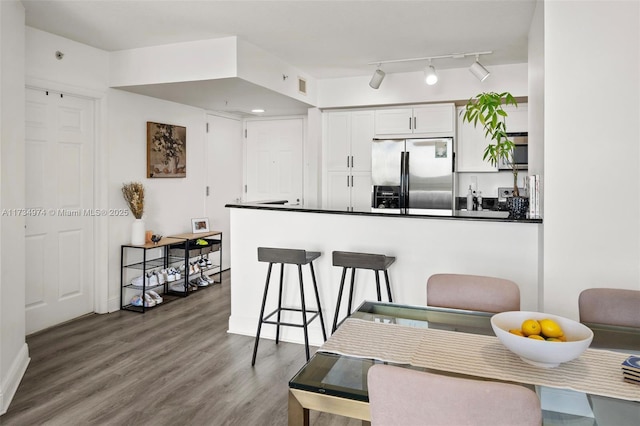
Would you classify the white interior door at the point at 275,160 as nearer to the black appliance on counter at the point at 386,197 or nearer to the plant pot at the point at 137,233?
the black appliance on counter at the point at 386,197

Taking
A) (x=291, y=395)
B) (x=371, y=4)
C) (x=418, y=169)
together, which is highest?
(x=371, y=4)

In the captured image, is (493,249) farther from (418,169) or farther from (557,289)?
(418,169)

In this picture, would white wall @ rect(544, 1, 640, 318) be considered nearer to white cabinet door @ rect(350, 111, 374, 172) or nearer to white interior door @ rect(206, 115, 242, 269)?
white cabinet door @ rect(350, 111, 374, 172)

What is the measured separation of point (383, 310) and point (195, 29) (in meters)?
2.85

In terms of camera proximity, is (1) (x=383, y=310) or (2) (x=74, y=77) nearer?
(1) (x=383, y=310)

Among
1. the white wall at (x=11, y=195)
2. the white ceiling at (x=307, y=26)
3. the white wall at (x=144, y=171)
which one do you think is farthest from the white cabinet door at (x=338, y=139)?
the white wall at (x=11, y=195)

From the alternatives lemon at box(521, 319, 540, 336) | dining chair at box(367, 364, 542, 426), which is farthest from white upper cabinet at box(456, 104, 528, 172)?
dining chair at box(367, 364, 542, 426)

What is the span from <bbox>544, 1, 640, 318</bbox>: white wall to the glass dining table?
3.08ft

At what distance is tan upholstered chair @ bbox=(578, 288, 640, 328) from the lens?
1.87 metres

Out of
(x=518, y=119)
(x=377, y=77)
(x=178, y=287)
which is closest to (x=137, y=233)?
(x=178, y=287)

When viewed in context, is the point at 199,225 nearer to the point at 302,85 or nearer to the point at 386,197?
the point at 302,85

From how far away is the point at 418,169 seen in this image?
5.09 metres

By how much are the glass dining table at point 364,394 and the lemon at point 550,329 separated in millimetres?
205

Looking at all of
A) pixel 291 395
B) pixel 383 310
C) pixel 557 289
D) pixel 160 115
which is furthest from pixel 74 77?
pixel 557 289
